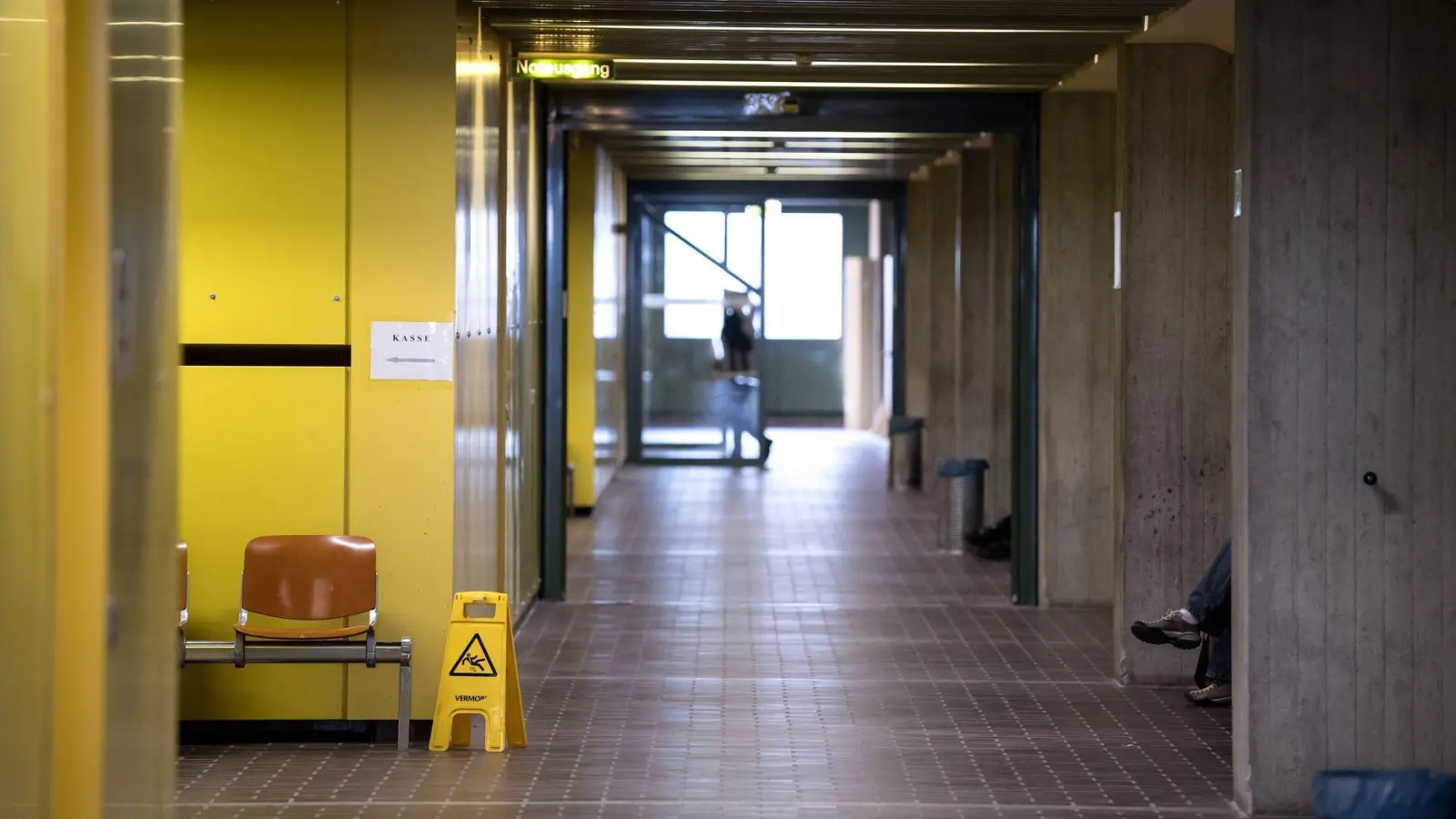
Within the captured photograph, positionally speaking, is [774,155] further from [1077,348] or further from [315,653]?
[315,653]

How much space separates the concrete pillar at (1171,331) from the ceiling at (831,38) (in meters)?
0.40

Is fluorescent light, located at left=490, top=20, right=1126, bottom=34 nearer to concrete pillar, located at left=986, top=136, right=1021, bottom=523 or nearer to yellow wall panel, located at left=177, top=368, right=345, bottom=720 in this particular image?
yellow wall panel, located at left=177, top=368, right=345, bottom=720

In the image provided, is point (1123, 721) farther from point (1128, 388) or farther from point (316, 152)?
point (316, 152)

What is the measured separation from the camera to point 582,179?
550 inches

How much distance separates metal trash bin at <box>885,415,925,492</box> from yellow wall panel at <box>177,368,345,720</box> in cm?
1012

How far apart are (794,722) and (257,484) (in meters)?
2.19

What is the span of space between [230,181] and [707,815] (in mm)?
2846

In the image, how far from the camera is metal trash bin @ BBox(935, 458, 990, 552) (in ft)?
36.5

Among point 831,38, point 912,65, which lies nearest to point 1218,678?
point 831,38

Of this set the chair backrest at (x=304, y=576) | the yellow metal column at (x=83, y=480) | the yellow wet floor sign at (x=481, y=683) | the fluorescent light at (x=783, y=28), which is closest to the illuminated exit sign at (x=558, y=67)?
the fluorescent light at (x=783, y=28)

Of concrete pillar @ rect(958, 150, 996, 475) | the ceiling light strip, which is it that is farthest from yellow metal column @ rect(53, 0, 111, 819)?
concrete pillar @ rect(958, 150, 996, 475)

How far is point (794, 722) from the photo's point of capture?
640 cm

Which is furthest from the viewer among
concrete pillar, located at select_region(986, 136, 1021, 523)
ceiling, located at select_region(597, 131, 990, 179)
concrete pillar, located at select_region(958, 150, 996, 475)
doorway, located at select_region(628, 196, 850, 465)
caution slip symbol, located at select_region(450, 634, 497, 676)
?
doorway, located at select_region(628, 196, 850, 465)

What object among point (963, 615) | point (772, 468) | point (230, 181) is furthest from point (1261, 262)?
point (772, 468)
